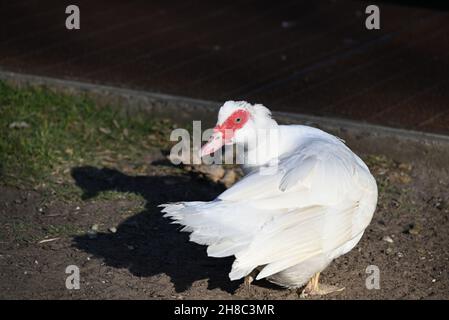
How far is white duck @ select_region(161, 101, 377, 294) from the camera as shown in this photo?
4211 millimetres

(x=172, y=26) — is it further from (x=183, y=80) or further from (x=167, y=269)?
(x=167, y=269)

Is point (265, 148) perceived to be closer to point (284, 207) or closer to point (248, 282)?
point (284, 207)

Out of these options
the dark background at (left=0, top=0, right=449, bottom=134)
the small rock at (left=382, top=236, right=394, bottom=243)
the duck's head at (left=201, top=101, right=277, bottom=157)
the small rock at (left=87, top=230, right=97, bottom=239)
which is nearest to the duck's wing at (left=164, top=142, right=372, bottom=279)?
the duck's head at (left=201, top=101, right=277, bottom=157)

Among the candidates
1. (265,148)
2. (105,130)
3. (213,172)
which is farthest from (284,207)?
(105,130)

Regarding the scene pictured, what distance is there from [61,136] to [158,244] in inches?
67.3

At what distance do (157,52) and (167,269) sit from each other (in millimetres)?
3327

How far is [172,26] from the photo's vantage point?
8555 millimetres

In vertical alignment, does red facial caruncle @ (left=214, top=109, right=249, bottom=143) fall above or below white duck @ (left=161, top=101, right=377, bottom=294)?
above

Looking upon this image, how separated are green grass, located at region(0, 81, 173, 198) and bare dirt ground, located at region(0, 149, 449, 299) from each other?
0.13 meters

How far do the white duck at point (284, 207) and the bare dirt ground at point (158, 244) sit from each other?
1.01 feet

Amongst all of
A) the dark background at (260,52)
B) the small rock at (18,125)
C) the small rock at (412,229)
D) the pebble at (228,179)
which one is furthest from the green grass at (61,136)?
the small rock at (412,229)

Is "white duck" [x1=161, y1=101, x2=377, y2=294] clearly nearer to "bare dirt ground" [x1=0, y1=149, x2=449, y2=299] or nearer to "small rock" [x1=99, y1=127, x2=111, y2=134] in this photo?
"bare dirt ground" [x1=0, y1=149, x2=449, y2=299]

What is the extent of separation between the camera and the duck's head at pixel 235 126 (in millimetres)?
4789

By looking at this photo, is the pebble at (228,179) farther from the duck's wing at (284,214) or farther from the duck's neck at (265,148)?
the duck's wing at (284,214)
